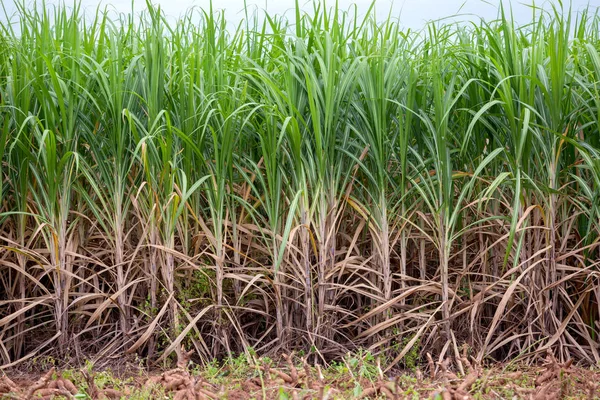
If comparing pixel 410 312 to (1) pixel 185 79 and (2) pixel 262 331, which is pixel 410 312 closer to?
(2) pixel 262 331

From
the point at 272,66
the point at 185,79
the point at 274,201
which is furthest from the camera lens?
the point at 272,66

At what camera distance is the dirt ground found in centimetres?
240

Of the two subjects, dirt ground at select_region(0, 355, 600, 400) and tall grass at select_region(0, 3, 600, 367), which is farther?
tall grass at select_region(0, 3, 600, 367)

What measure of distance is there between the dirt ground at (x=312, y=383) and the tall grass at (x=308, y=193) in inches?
5.5

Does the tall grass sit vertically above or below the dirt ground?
above

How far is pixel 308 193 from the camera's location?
3125mm

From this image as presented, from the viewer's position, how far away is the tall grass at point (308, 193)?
291 centimetres

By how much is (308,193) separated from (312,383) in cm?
93

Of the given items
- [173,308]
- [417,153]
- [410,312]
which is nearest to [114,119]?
[173,308]

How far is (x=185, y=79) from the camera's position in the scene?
3141 mm

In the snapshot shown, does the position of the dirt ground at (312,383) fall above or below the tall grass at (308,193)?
below

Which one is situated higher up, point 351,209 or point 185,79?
point 185,79

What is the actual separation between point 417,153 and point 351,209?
1.35 feet

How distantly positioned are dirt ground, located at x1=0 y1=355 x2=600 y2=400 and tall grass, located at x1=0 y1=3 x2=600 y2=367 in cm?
14
